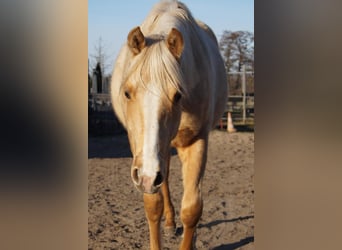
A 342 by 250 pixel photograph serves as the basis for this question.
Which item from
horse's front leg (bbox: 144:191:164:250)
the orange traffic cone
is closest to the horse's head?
horse's front leg (bbox: 144:191:164:250)

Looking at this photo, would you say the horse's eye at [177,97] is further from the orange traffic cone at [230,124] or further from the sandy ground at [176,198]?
the orange traffic cone at [230,124]

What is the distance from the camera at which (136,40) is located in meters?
0.91

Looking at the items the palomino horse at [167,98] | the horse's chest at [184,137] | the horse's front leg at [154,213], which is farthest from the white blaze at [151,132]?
the horse's front leg at [154,213]

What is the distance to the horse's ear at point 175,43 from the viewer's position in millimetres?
913

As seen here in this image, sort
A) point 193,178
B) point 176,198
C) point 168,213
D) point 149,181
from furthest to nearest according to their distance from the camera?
point 176,198 < point 168,213 < point 193,178 < point 149,181

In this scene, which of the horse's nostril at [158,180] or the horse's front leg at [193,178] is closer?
the horse's nostril at [158,180]

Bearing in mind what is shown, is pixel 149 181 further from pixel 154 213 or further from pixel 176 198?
→ pixel 176 198

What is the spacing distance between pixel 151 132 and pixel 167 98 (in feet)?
0.31

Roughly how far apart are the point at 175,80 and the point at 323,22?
333 mm

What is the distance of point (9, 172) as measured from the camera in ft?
2.54

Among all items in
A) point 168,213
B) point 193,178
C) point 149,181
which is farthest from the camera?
point 168,213

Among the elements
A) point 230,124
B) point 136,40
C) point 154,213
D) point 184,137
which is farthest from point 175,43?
point 230,124

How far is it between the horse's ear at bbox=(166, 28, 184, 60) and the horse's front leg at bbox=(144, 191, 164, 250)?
481mm

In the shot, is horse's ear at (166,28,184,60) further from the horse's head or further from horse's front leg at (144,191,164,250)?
horse's front leg at (144,191,164,250)
